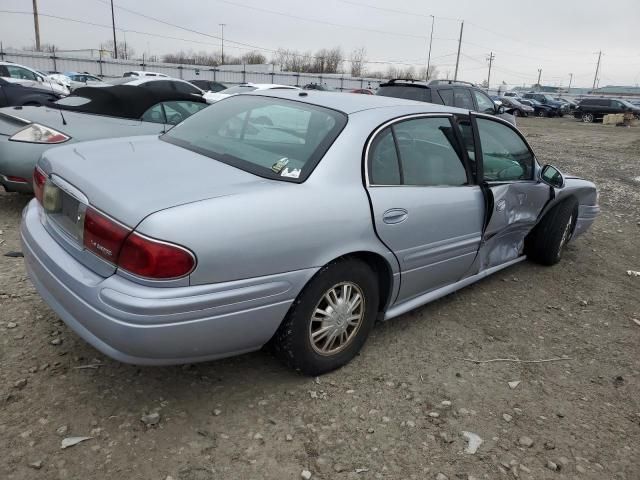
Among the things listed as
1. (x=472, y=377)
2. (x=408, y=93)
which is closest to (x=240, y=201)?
(x=472, y=377)

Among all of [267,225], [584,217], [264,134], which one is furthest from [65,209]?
[584,217]

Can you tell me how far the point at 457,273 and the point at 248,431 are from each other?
182 cm

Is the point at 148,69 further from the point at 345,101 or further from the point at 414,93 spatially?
the point at 345,101

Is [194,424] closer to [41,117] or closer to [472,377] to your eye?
[472,377]

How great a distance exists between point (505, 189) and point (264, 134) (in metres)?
1.82

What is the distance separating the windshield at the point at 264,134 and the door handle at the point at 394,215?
1.58 feet

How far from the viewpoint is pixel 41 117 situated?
4.98m

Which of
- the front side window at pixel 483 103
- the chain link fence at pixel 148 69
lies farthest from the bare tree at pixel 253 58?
the front side window at pixel 483 103

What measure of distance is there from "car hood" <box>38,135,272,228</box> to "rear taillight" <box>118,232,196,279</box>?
0.09 meters

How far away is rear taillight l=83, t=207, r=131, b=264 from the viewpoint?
6.79 ft

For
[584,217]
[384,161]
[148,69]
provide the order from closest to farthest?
1. [384,161]
2. [584,217]
3. [148,69]

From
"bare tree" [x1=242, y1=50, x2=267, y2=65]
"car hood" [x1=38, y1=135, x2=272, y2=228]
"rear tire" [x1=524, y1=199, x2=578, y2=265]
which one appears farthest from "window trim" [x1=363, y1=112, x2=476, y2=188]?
"bare tree" [x1=242, y1=50, x2=267, y2=65]

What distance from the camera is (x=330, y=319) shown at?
2652 millimetres

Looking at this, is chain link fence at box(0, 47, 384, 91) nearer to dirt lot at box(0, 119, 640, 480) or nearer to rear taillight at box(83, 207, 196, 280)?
dirt lot at box(0, 119, 640, 480)
